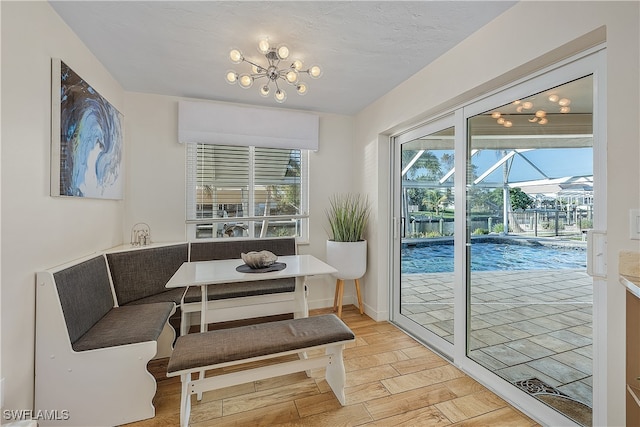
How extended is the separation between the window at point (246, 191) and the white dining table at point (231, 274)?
0.86 m

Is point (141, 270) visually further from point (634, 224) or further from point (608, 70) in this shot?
point (608, 70)

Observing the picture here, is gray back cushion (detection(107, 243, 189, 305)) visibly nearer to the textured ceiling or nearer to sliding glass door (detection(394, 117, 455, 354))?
the textured ceiling

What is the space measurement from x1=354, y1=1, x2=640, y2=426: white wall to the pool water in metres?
0.34

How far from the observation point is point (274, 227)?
3441 millimetres

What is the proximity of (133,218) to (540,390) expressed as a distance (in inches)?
142

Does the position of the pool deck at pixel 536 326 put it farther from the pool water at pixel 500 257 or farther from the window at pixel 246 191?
the window at pixel 246 191

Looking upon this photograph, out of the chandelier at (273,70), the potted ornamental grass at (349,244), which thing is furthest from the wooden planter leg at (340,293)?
the chandelier at (273,70)

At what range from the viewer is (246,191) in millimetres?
3309

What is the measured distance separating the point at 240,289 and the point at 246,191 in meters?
1.19

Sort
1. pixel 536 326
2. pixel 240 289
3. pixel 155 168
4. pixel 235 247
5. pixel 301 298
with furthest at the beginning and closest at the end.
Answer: pixel 235 247
pixel 155 168
pixel 240 289
pixel 301 298
pixel 536 326

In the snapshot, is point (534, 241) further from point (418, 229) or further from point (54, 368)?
point (54, 368)

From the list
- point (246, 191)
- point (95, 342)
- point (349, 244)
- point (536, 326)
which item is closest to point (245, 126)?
point (246, 191)

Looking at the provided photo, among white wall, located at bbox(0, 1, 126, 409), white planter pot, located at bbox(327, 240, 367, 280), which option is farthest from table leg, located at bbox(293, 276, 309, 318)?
white wall, located at bbox(0, 1, 126, 409)

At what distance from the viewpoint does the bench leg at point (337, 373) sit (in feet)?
5.97
